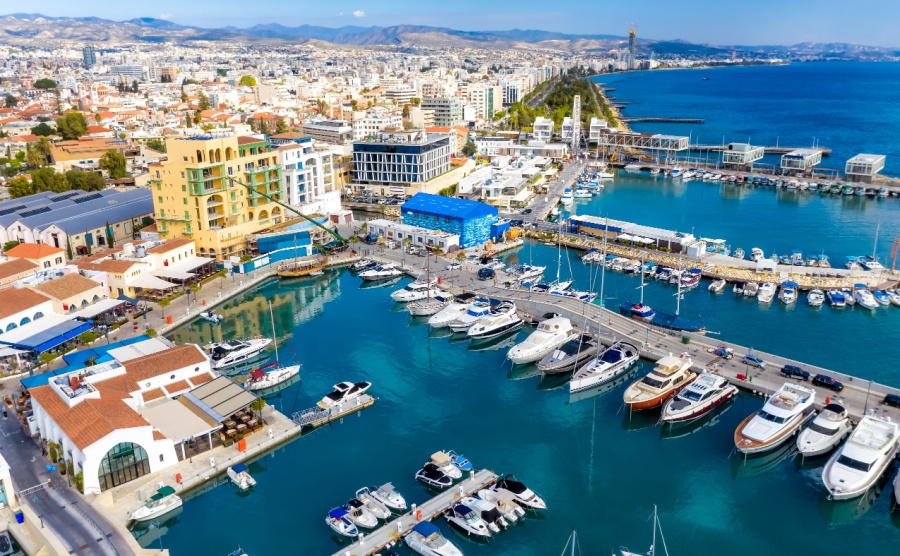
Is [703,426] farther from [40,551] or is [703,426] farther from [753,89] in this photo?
[753,89]

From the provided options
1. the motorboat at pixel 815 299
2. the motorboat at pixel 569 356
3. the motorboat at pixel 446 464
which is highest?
the motorboat at pixel 815 299

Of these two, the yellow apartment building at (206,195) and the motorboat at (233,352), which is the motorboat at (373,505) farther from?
the yellow apartment building at (206,195)

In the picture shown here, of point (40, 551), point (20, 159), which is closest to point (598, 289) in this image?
point (40, 551)

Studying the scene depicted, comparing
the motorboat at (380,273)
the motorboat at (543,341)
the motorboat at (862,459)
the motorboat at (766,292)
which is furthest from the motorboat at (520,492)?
the motorboat at (766,292)

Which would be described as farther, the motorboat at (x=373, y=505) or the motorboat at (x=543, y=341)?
the motorboat at (x=543, y=341)

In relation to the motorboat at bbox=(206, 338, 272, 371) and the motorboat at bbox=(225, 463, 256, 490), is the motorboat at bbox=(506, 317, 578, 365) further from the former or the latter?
the motorboat at bbox=(225, 463, 256, 490)

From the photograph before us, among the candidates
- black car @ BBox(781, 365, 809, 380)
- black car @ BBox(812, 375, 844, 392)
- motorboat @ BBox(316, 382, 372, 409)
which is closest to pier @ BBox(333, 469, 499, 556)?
motorboat @ BBox(316, 382, 372, 409)

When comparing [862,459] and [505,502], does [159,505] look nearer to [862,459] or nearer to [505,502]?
[505,502]
